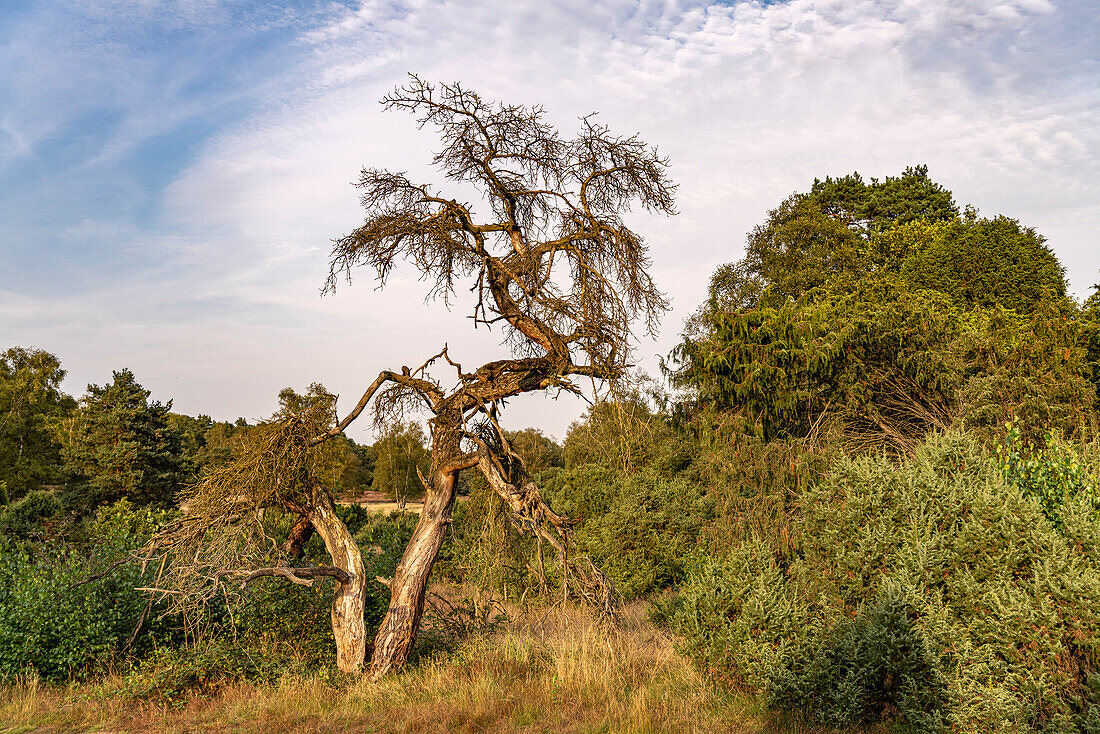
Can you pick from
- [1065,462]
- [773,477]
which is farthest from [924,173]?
[1065,462]

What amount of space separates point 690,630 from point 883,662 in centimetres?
198

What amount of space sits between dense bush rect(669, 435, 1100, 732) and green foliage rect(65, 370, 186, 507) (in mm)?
25762

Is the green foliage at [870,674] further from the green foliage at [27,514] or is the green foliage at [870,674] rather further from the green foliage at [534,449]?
the green foliage at [27,514]

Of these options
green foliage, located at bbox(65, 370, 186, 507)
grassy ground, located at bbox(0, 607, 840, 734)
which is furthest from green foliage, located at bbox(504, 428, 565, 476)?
green foliage, located at bbox(65, 370, 186, 507)

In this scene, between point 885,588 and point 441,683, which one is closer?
point 885,588

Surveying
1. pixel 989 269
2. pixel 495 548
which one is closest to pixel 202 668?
pixel 495 548

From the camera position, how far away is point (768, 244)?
2662cm

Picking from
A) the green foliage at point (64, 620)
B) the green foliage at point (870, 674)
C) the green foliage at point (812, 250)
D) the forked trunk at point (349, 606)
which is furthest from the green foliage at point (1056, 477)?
the green foliage at point (812, 250)

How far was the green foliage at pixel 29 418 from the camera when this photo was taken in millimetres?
36375

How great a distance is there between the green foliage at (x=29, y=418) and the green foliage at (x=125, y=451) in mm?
6153

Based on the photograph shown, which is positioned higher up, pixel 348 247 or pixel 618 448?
pixel 348 247

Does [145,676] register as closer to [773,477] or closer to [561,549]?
[561,549]

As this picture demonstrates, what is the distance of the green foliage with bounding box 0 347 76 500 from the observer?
36.4 metres

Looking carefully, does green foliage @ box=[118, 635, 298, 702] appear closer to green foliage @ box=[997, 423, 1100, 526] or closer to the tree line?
the tree line
